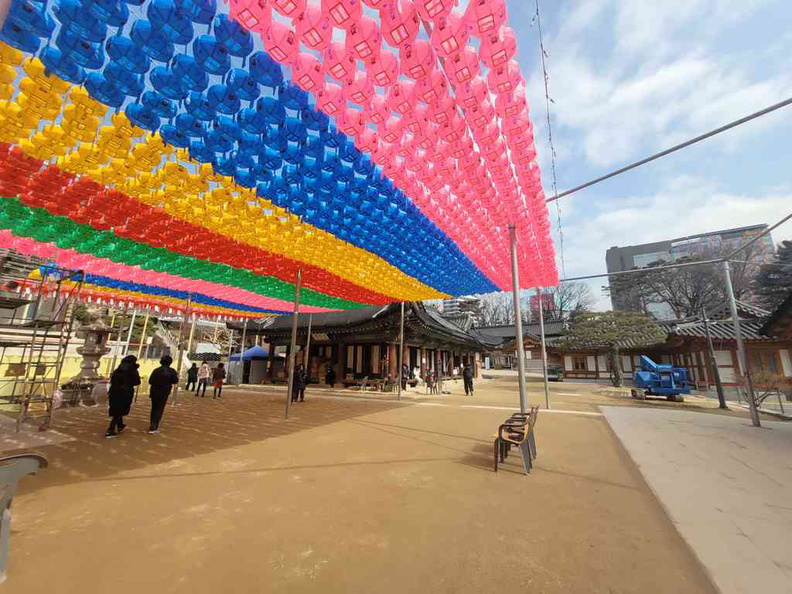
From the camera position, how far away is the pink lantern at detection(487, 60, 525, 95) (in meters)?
3.65

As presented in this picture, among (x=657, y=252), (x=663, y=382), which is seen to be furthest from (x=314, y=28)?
(x=657, y=252)

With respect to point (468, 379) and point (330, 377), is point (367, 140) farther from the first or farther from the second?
point (330, 377)

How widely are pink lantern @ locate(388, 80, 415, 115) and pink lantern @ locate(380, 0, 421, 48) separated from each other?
0.65 metres

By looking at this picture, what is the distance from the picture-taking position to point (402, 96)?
4043mm

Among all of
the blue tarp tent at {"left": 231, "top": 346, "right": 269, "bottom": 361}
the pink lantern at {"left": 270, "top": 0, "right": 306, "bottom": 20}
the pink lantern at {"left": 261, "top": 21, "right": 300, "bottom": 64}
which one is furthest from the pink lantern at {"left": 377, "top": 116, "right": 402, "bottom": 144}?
the blue tarp tent at {"left": 231, "top": 346, "right": 269, "bottom": 361}

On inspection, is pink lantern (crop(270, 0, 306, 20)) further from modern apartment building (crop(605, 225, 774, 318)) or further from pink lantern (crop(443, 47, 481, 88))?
modern apartment building (crop(605, 225, 774, 318))

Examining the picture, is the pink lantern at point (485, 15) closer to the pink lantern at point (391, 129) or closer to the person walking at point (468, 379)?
the pink lantern at point (391, 129)

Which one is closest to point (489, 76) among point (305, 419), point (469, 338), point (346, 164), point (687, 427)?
point (346, 164)

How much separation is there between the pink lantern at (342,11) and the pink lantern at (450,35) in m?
0.77

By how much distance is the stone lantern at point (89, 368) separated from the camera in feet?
35.2

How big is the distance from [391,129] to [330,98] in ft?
3.13

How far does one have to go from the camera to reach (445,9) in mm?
2938

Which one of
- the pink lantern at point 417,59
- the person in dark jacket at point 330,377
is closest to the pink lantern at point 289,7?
the pink lantern at point 417,59

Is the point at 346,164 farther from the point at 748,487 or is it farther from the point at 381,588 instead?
the point at 748,487
